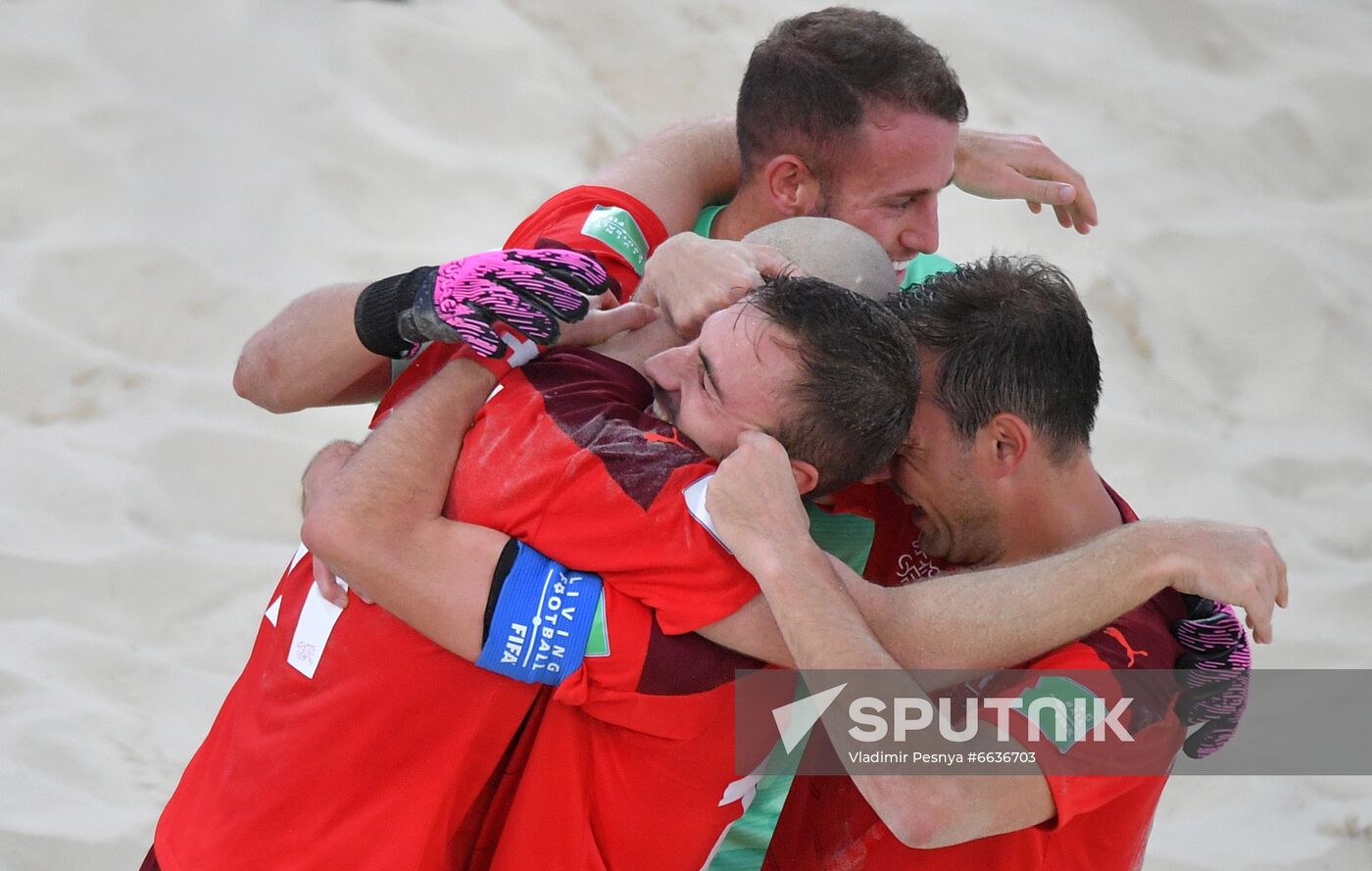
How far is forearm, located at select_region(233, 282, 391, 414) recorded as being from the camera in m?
2.28

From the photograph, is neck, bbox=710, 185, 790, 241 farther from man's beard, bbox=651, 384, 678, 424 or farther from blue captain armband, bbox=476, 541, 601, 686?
blue captain armband, bbox=476, 541, 601, 686

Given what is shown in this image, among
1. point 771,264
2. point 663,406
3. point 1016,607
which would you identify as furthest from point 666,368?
point 1016,607

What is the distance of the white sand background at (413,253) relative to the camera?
3.54 meters

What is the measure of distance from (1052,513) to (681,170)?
3.07 ft

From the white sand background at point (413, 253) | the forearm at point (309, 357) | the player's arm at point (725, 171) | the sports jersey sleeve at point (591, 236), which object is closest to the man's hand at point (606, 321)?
the sports jersey sleeve at point (591, 236)

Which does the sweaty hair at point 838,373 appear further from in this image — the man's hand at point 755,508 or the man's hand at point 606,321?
the man's hand at point 606,321

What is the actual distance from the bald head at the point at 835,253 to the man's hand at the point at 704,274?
0.04m

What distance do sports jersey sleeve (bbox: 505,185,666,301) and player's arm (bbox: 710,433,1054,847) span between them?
0.54 m

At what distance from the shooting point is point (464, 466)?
2.10m

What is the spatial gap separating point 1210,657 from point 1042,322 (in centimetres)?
54

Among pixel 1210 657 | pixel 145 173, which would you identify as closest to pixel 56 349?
pixel 145 173

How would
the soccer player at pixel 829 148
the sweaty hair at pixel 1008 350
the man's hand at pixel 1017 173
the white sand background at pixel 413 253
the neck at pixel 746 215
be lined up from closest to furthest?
the sweaty hair at pixel 1008 350
the soccer player at pixel 829 148
the neck at pixel 746 215
the man's hand at pixel 1017 173
the white sand background at pixel 413 253

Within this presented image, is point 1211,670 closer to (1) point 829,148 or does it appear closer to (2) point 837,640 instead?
(2) point 837,640

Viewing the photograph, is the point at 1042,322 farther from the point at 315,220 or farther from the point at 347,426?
the point at 315,220
